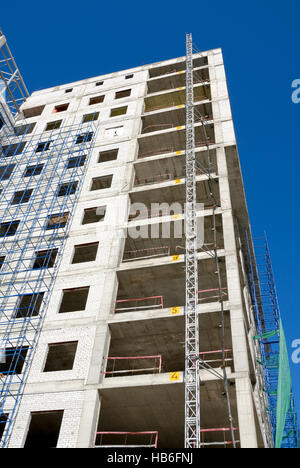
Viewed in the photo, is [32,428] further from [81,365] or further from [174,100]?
[174,100]

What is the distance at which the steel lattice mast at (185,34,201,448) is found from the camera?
14.5 meters

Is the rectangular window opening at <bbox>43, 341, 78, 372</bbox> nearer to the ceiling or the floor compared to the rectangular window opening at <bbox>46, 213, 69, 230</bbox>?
nearer to the floor

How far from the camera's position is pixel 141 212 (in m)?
24.4

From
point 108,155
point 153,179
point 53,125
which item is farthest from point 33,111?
point 153,179

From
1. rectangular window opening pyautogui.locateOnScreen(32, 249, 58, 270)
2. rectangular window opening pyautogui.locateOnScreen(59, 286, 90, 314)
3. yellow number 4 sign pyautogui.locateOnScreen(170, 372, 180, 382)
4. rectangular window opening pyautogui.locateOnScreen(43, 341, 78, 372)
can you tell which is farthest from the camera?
rectangular window opening pyautogui.locateOnScreen(59, 286, 90, 314)

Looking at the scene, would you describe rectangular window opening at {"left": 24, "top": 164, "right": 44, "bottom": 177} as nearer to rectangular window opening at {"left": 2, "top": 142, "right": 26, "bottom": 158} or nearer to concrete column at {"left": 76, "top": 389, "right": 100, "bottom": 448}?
rectangular window opening at {"left": 2, "top": 142, "right": 26, "bottom": 158}

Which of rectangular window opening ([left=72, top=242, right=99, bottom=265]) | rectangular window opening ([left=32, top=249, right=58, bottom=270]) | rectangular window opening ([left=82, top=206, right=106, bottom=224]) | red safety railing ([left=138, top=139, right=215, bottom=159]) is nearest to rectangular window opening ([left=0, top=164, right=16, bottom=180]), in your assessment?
rectangular window opening ([left=82, top=206, right=106, bottom=224])

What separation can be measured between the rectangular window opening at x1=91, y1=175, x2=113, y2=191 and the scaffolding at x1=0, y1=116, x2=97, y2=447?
887 millimetres

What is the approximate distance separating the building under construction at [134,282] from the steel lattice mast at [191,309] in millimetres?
67

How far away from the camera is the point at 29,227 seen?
79.5ft

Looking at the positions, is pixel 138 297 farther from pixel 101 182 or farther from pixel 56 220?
pixel 101 182

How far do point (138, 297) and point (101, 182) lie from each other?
8.03 metres

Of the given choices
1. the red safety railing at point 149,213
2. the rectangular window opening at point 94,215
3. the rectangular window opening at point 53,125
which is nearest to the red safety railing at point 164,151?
the red safety railing at point 149,213

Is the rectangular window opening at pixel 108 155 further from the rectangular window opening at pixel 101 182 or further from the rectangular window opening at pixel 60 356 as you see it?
the rectangular window opening at pixel 60 356
